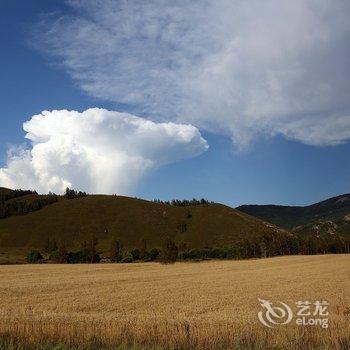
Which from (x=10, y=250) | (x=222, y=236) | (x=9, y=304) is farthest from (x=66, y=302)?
(x=222, y=236)

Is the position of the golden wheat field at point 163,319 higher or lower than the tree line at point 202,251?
lower

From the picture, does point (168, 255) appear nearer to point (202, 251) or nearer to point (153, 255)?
point (153, 255)

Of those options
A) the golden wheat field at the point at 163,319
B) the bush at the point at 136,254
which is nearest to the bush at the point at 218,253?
the bush at the point at 136,254

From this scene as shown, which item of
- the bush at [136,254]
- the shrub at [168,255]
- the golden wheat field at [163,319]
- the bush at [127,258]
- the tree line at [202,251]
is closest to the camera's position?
the golden wheat field at [163,319]

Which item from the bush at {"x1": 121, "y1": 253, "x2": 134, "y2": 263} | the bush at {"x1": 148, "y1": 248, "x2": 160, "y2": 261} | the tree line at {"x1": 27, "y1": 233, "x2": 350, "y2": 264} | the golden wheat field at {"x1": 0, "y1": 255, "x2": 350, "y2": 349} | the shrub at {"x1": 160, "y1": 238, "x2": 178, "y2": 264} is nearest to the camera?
the golden wheat field at {"x1": 0, "y1": 255, "x2": 350, "y2": 349}

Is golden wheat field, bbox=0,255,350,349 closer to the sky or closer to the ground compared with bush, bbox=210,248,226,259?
closer to the ground

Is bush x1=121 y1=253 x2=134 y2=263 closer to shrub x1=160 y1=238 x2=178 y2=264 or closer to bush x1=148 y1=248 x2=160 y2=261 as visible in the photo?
bush x1=148 y1=248 x2=160 y2=261

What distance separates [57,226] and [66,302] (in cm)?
17036

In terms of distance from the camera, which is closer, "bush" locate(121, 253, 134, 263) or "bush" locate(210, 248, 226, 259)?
"bush" locate(121, 253, 134, 263)

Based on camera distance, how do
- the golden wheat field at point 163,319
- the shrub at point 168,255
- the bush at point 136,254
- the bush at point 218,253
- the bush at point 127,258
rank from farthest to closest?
the bush at point 218,253 → the bush at point 136,254 → the bush at point 127,258 → the shrub at point 168,255 → the golden wheat field at point 163,319

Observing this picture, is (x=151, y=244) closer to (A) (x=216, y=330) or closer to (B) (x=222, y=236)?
(B) (x=222, y=236)

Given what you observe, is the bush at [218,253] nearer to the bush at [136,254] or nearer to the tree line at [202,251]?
the tree line at [202,251]

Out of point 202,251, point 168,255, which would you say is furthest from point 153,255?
point 168,255

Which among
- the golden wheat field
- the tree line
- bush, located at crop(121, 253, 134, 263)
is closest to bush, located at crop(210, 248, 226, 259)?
the tree line
